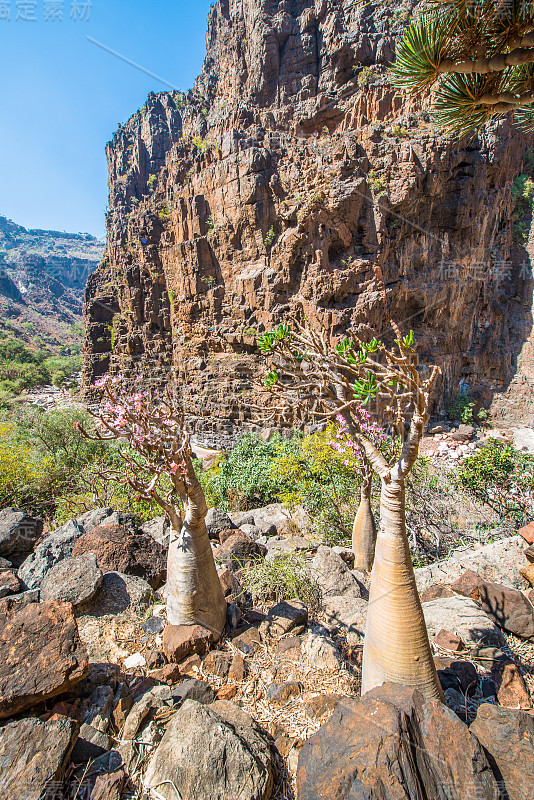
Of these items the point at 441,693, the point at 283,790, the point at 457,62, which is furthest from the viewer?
the point at 457,62

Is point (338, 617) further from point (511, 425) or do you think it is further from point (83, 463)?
point (511, 425)

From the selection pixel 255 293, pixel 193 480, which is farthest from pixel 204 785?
pixel 255 293

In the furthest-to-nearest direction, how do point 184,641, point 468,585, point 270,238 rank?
1. point 270,238
2. point 468,585
3. point 184,641

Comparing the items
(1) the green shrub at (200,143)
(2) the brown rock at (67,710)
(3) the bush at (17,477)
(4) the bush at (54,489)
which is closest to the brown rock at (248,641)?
(2) the brown rock at (67,710)

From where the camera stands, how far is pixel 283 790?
5.23 feet

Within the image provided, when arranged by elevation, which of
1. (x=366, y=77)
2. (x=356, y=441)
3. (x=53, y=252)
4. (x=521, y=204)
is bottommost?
(x=356, y=441)

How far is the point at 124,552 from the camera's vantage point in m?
3.44

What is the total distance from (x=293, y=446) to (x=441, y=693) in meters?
9.78

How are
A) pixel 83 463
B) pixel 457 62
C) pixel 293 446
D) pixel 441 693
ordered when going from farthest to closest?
pixel 293 446, pixel 83 463, pixel 457 62, pixel 441 693

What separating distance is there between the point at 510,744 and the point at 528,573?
2.11m

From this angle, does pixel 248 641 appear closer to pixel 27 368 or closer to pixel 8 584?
→ pixel 8 584

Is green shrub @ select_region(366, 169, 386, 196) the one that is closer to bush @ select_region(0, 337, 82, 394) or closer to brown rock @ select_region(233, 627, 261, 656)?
brown rock @ select_region(233, 627, 261, 656)

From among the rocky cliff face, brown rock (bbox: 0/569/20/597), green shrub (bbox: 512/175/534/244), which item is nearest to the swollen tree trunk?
brown rock (bbox: 0/569/20/597)

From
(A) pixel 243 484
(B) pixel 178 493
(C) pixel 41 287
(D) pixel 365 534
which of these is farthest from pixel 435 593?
(C) pixel 41 287
